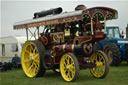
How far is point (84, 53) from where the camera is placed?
8.59 m

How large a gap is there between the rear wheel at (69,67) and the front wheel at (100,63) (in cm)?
98

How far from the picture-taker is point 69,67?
8.23 meters

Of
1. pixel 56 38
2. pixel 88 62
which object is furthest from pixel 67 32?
pixel 88 62

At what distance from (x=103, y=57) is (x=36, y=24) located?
9.96ft

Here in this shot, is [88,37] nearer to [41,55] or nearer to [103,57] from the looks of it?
[103,57]

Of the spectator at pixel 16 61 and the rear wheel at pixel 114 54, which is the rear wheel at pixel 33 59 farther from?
the rear wheel at pixel 114 54

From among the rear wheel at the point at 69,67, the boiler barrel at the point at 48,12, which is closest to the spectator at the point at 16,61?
the boiler barrel at the point at 48,12

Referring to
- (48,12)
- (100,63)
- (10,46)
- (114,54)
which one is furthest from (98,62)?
(10,46)

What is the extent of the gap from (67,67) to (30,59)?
2.17m

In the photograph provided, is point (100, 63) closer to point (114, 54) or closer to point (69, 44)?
point (69, 44)

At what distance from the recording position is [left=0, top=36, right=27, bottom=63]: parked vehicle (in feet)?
50.7

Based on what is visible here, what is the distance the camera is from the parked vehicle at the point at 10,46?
15453 millimetres

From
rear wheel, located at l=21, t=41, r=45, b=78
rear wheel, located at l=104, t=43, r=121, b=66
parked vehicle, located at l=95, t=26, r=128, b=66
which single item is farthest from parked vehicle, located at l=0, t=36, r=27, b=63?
rear wheel, located at l=104, t=43, r=121, b=66

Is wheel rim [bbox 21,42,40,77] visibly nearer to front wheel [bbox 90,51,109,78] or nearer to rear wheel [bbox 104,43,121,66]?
front wheel [bbox 90,51,109,78]
